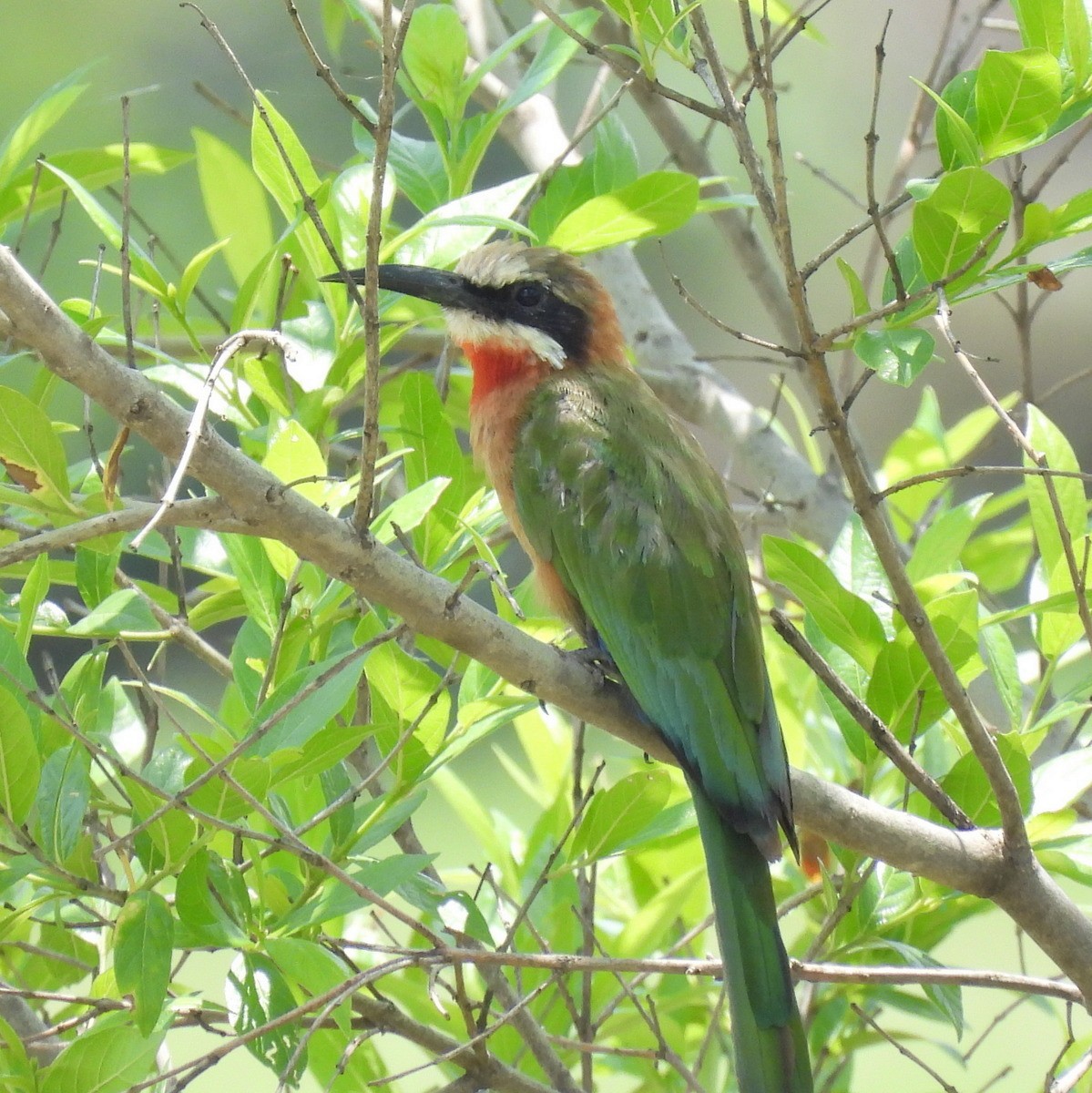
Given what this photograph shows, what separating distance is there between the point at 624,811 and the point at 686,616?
47cm

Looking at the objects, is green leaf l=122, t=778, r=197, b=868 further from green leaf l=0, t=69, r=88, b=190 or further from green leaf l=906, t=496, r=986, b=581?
green leaf l=906, t=496, r=986, b=581

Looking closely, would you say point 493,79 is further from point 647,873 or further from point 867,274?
point 647,873

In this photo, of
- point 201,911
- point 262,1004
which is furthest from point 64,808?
point 262,1004

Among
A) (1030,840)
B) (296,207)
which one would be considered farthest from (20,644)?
(1030,840)

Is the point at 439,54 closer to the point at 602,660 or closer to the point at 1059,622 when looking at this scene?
the point at 602,660

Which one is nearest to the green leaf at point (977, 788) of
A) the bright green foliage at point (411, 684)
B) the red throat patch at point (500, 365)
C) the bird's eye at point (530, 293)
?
the bright green foliage at point (411, 684)

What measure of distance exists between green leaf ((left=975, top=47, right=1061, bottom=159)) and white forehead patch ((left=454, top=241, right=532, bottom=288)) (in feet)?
3.99

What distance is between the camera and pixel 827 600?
1906 mm

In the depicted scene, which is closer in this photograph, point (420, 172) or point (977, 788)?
point (977, 788)

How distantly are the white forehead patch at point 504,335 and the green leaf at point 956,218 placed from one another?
3.69 ft

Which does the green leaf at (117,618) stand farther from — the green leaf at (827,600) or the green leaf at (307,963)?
the green leaf at (827,600)

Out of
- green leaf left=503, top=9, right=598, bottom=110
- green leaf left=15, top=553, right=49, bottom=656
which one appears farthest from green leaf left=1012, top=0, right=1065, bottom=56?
green leaf left=15, top=553, right=49, bottom=656

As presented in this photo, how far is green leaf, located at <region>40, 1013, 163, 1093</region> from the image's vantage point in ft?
4.78

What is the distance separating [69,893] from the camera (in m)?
1.58
